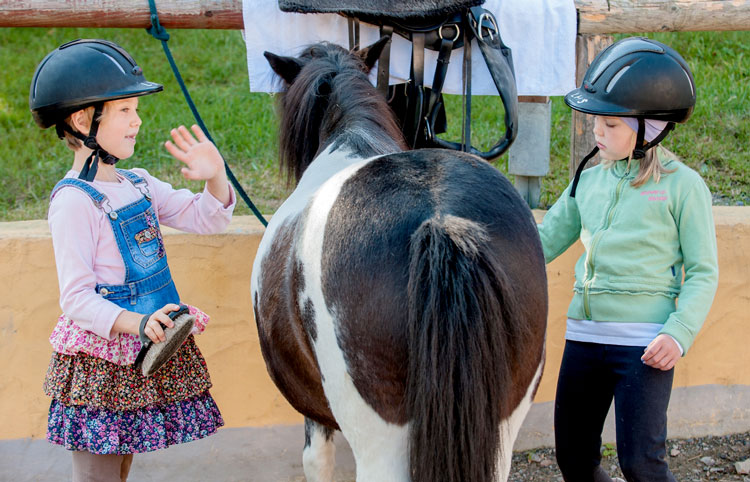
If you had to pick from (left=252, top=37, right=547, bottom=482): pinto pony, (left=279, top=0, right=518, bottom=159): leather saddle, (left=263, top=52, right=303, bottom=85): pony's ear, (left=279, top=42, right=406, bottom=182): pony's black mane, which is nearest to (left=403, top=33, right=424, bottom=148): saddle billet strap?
(left=279, top=0, right=518, bottom=159): leather saddle

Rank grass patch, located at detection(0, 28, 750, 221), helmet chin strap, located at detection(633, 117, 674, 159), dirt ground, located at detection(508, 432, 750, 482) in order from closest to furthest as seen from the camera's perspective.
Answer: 1. helmet chin strap, located at detection(633, 117, 674, 159)
2. dirt ground, located at detection(508, 432, 750, 482)
3. grass patch, located at detection(0, 28, 750, 221)

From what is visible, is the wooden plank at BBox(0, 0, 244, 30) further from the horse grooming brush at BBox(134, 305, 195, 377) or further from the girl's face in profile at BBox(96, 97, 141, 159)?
the horse grooming brush at BBox(134, 305, 195, 377)

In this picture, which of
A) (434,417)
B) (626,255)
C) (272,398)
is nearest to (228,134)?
(272,398)

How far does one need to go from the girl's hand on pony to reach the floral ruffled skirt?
1.39 m

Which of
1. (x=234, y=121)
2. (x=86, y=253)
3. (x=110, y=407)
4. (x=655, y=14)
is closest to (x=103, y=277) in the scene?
(x=86, y=253)

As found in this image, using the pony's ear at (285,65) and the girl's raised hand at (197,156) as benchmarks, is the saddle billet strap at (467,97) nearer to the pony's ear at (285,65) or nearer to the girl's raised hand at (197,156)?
the pony's ear at (285,65)

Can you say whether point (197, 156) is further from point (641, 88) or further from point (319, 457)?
point (641, 88)

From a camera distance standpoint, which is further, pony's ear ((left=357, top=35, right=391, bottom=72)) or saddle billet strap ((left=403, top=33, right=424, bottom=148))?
saddle billet strap ((left=403, top=33, right=424, bottom=148))

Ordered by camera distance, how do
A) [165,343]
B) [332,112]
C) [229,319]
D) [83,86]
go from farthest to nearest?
[229,319] < [332,112] < [83,86] < [165,343]

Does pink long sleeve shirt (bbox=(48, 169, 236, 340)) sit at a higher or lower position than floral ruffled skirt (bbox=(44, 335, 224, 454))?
higher

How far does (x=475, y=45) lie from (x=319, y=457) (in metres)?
1.87

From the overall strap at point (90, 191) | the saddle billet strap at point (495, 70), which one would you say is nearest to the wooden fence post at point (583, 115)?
the saddle billet strap at point (495, 70)

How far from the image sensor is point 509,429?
6.19 feet

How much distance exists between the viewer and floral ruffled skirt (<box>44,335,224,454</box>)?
2156mm
